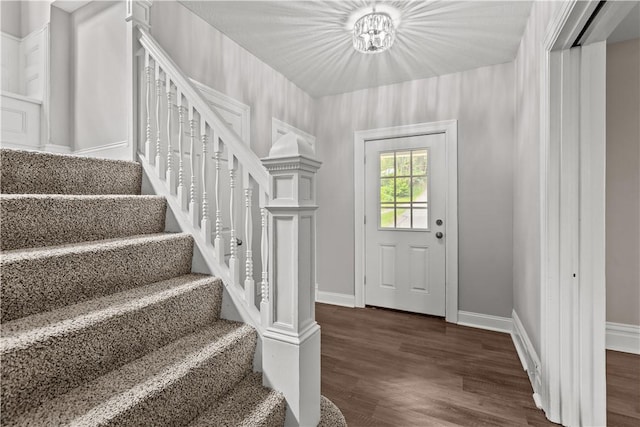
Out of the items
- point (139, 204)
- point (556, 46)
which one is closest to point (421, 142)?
point (556, 46)

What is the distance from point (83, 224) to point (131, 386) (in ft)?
2.67

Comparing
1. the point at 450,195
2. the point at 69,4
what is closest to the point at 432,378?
the point at 450,195

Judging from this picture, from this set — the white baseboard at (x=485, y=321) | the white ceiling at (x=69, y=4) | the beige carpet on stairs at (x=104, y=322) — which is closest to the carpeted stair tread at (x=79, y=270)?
the beige carpet on stairs at (x=104, y=322)

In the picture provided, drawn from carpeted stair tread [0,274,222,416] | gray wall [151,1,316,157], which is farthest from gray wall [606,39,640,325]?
carpeted stair tread [0,274,222,416]

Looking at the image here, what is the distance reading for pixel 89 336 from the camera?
99 centimetres

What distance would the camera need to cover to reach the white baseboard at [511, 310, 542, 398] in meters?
1.77

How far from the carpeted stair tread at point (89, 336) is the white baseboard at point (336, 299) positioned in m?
2.24

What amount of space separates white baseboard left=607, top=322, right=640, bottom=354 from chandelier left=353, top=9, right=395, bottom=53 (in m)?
2.90

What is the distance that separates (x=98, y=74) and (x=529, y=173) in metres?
3.05

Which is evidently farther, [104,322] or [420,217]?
[420,217]

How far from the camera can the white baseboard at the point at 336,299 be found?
3445mm

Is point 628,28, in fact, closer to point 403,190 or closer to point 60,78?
point 403,190

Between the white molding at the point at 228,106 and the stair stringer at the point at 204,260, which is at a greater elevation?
the white molding at the point at 228,106

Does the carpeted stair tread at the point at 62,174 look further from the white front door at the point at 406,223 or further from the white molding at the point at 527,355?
the white molding at the point at 527,355
